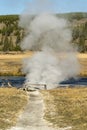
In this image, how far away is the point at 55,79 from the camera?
57156 mm

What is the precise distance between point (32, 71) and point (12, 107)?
27230 mm

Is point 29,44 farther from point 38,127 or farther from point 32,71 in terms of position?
point 38,127

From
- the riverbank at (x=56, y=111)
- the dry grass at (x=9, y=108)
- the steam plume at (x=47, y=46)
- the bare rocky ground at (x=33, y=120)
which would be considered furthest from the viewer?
the steam plume at (x=47, y=46)

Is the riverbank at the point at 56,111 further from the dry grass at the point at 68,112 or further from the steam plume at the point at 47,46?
the steam plume at the point at 47,46

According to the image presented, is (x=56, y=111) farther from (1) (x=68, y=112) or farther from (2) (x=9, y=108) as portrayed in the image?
(2) (x=9, y=108)

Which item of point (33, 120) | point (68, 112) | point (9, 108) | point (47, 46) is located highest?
point (33, 120)

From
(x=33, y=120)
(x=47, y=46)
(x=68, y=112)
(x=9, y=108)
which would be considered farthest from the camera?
(x=47, y=46)

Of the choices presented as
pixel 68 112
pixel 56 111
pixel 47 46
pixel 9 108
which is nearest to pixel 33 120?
pixel 68 112

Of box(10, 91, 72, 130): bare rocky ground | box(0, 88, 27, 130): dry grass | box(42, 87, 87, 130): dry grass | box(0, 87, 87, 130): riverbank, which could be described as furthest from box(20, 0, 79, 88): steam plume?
box(10, 91, 72, 130): bare rocky ground

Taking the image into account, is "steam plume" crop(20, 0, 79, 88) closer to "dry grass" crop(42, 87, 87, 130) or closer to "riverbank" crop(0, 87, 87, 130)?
"riverbank" crop(0, 87, 87, 130)

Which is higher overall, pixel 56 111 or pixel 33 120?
pixel 33 120

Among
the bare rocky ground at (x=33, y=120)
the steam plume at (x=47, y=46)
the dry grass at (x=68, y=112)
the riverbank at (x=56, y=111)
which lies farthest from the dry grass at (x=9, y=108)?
the steam plume at (x=47, y=46)

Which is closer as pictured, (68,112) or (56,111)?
(68,112)

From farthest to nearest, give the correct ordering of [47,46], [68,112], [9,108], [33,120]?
[47,46]
[9,108]
[68,112]
[33,120]
